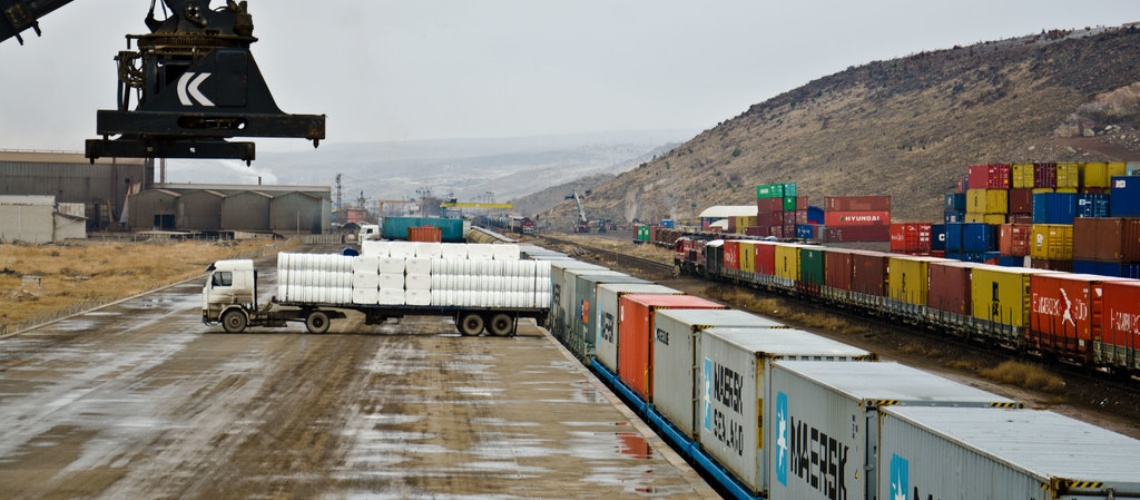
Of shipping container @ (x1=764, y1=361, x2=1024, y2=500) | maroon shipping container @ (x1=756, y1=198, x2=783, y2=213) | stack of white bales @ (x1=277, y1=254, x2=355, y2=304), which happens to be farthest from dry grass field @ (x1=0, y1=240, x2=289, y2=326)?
maroon shipping container @ (x1=756, y1=198, x2=783, y2=213)

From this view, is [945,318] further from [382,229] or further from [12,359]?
[382,229]

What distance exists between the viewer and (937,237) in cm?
8169

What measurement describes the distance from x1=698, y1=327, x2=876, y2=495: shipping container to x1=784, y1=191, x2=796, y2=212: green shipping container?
115 meters

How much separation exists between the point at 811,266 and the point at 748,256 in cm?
1459

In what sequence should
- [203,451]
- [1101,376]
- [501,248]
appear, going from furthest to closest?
[501,248] < [1101,376] < [203,451]

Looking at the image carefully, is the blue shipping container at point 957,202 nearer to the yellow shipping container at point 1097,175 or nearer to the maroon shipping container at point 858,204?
the yellow shipping container at point 1097,175

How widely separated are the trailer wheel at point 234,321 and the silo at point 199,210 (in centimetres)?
13508

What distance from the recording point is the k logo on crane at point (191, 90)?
14930 millimetres

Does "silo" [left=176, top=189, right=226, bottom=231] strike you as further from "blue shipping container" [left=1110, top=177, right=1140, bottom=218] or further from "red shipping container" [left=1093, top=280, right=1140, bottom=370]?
"red shipping container" [left=1093, top=280, right=1140, bottom=370]

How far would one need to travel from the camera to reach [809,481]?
16281mm

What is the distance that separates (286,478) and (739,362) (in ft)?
31.0

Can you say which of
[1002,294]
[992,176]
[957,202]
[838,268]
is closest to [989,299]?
[1002,294]

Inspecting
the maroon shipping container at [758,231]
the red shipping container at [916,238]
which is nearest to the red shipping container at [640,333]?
the red shipping container at [916,238]

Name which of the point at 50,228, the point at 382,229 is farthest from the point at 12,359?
the point at 50,228
